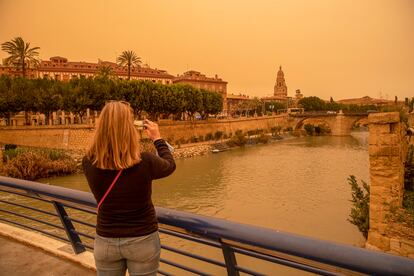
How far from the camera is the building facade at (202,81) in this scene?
8426 cm

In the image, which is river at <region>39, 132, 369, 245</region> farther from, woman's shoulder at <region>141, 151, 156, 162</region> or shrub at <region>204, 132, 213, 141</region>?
shrub at <region>204, 132, 213, 141</region>

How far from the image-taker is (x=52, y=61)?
69.7 metres

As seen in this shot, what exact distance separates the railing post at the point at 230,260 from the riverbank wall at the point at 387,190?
6.70m

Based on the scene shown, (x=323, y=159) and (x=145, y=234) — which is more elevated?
(x=145, y=234)

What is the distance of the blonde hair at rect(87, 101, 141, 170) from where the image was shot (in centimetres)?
206

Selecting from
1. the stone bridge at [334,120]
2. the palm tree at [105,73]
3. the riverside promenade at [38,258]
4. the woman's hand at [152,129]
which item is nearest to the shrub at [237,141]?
the palm tree at [105,73]

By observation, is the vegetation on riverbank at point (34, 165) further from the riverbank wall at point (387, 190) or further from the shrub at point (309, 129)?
the shrub at point (309, 129)

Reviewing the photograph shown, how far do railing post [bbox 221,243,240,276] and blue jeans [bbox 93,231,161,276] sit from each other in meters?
0.44

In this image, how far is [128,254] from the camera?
214cm

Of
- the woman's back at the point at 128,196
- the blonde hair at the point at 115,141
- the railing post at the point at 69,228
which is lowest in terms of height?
the railing post at the point at 69,228

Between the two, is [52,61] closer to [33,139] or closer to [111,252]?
[33,139]

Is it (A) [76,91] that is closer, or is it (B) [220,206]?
(B) [220,206]

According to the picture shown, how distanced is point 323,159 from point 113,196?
3691cm

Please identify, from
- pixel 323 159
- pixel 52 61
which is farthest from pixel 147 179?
pixel 52 61
